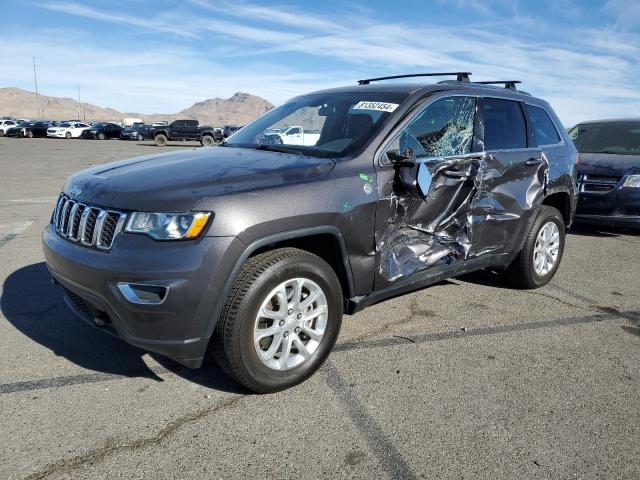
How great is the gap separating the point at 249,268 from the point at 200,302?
1.09 feet

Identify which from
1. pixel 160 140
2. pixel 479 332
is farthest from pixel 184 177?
pixel 160 140

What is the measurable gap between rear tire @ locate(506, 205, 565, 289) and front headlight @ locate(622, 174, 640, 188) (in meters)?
2.86

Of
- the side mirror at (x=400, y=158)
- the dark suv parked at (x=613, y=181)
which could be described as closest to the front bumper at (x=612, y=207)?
the dark suv parked at (x=613, y=181)

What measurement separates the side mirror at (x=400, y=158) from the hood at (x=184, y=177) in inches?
17.0

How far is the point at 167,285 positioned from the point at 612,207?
6956 millimetres

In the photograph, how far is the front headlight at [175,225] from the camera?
2637 millimetres

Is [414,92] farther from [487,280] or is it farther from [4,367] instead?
[4,367]

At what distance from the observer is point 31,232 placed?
269 inches

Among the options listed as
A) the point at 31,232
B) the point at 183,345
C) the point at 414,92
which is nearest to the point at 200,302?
the point at 183,345

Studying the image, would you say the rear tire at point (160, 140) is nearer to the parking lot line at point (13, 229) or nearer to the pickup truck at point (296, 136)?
the parking lot line at point (13, 229)

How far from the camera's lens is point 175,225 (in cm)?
265

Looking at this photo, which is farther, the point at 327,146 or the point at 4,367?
the point at 327,146

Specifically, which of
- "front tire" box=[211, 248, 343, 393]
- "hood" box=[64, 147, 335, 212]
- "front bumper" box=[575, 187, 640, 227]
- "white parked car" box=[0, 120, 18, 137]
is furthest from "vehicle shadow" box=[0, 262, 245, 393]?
"white parked car" box=[0, 120, 18, 137]

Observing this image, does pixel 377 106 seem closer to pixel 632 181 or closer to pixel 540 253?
pixel 540 253
